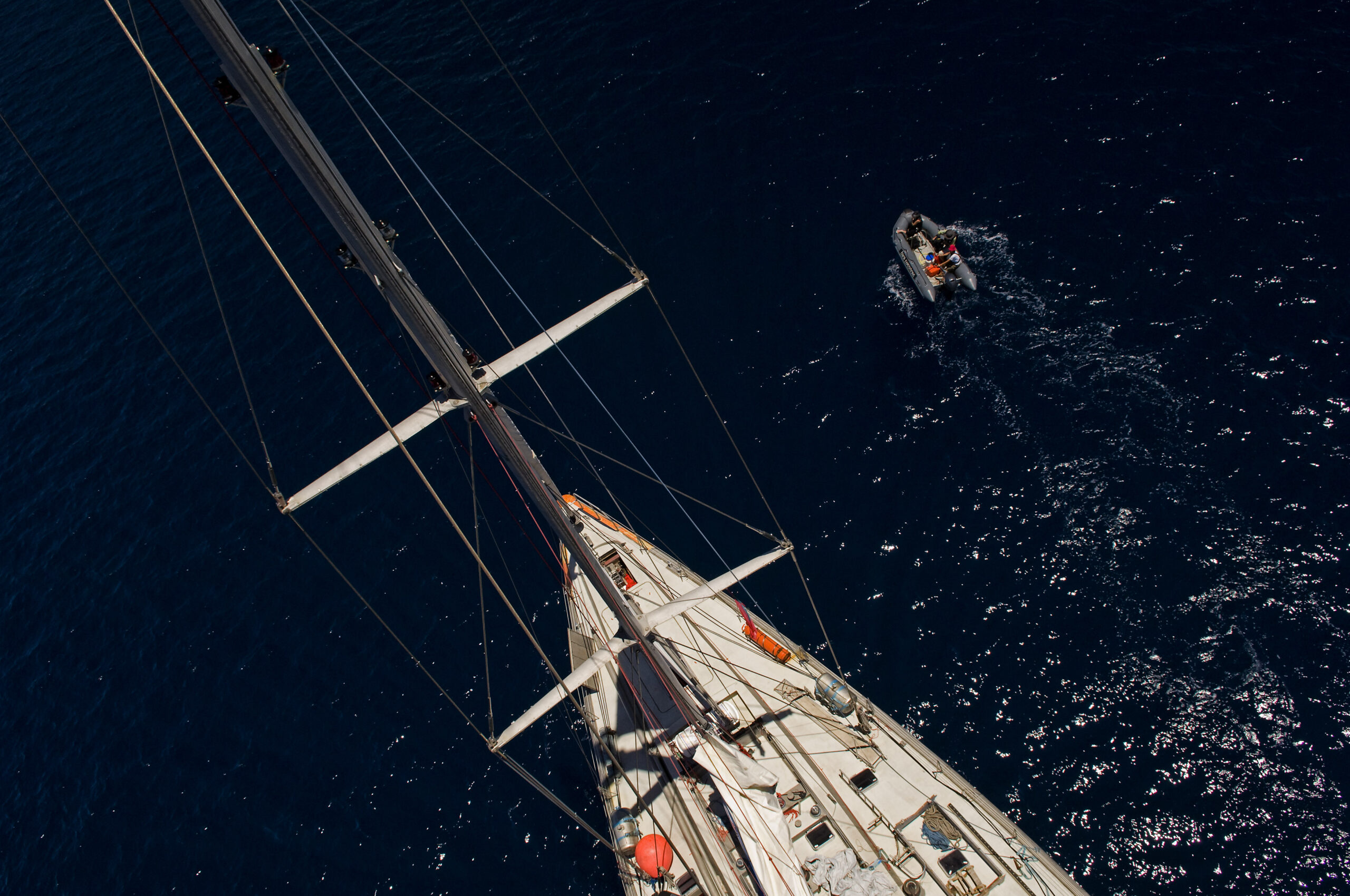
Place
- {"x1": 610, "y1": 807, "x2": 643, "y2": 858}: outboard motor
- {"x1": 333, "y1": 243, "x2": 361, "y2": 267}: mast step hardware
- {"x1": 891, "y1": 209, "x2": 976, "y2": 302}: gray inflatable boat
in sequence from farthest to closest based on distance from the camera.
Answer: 1. {"x1": 891, "y1": 209, "x2": 976, "y2": 302}: gray inflatable boat
2. {"x1": 610, "y1": 807, "x2": 643, "y2": 858}: outboard motor
3. {"x1": 333, "y1": 243, "x2": 361, "y2": 267}: mast step hardware

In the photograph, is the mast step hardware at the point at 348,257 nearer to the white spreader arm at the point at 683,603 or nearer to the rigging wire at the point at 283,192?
the rigging wire at the point at 283,192

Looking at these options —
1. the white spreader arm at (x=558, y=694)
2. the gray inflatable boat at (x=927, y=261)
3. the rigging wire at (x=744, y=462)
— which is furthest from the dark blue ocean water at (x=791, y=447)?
the white spreader arm at (x=558, y=694)

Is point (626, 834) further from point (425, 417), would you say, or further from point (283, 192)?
point (283, 192)

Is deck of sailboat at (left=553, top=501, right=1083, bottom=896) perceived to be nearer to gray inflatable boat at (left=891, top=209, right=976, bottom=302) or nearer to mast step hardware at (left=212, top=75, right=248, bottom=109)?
mast step hardware at (left=212, top=75, right=248, bottom=109)

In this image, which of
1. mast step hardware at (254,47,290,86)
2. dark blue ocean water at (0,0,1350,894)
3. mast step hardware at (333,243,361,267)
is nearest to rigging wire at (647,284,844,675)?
dark blue ocean water at (0,0,1350,894)

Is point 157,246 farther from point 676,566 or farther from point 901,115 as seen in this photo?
point 901,115

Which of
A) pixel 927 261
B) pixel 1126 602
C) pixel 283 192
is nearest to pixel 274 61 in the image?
pixel 283 192

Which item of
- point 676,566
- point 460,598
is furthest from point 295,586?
point 676,566
